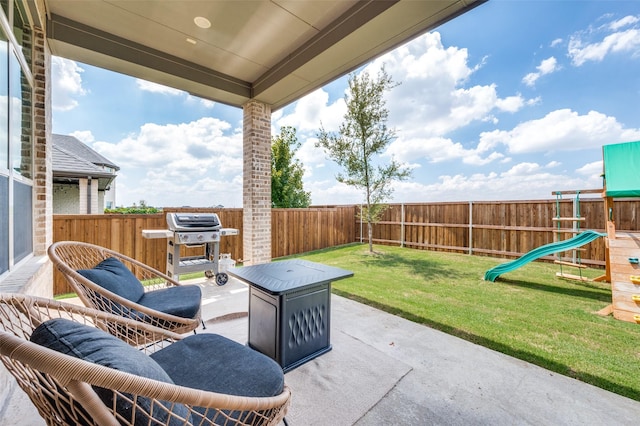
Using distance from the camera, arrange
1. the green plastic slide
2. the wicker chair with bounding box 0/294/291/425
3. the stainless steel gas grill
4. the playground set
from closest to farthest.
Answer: the wicker chair with bounding box 0/294/291/425 → the playground set → the stainless steel gas grill → the green plastic slide

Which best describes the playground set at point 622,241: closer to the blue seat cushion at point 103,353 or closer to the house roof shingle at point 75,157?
the blue seat cushion at point 103,353

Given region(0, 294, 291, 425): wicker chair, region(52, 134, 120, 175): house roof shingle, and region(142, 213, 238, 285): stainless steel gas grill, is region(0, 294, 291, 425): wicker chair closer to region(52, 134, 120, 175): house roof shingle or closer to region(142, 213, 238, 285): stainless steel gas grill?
region(142, 213, 238, 285): stainless steel gas grill

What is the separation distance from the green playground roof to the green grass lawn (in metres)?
1.56

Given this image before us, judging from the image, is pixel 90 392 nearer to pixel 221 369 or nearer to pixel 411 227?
pixel 221 369

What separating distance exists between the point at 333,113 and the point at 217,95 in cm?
384

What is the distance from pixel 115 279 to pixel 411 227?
7990mm

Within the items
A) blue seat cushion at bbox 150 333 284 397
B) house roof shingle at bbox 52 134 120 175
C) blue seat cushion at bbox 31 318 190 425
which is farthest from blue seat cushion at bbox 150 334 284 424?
house roof shingle at bbox 52 134 120 175

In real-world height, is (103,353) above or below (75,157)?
below

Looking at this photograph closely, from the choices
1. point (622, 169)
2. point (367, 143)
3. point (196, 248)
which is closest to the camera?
point (622, 169)

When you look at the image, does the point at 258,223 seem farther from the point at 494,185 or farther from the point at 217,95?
the point at 494,185

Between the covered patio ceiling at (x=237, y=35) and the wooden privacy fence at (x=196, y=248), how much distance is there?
7.95 ft

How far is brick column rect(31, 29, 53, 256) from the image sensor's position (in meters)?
2.87

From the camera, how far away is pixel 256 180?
4953mm

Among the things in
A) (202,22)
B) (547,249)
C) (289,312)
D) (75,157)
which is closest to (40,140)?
(202,22)
